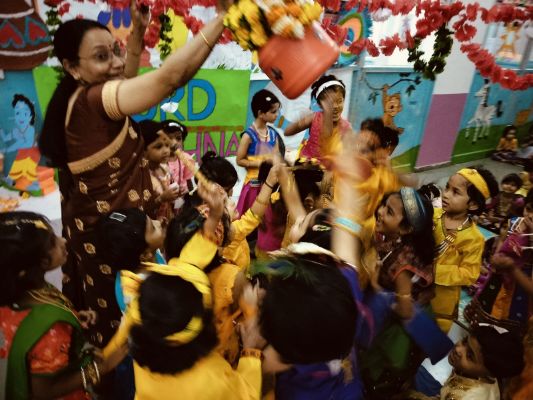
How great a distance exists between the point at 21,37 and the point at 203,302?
337 centimetres

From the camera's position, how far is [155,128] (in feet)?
8.51

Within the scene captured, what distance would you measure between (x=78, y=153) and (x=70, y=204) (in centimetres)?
27

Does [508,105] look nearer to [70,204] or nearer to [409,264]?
[409,264]

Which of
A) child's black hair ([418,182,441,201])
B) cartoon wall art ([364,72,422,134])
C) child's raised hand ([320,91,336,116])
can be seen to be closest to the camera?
child's raised hand ([320,91,336,116])

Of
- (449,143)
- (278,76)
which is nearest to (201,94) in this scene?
(278,76)

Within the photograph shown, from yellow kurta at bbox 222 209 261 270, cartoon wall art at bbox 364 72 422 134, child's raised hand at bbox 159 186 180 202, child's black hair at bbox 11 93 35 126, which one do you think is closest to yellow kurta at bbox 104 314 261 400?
yellow kurta at bbox 222 209 261 270

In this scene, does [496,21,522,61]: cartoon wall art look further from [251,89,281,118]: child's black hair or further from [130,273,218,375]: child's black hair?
[130,273,218,375]: child's black hair

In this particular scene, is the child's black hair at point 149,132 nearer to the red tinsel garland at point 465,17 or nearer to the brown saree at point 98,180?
the brown saree at point 98,180

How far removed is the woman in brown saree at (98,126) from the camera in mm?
1253

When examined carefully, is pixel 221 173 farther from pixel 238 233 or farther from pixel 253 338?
pixel 253 338

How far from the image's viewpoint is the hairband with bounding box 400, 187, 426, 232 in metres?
1.94

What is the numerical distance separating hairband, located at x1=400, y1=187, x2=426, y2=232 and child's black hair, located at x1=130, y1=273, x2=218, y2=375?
4.07ft

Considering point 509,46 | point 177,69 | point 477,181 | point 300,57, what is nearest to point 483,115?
point 509,46

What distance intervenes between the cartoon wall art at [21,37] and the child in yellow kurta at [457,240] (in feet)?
11.6
